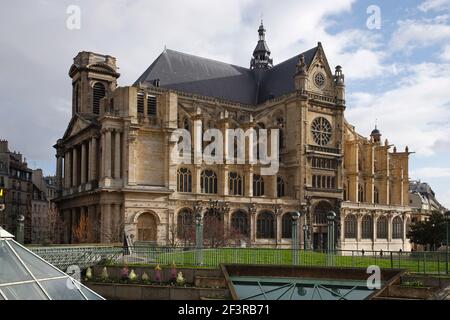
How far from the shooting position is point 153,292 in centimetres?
2684

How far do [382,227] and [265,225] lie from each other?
68.5 ft

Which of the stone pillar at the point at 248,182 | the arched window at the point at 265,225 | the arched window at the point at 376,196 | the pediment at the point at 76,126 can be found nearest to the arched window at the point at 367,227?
the arched window at the point at 376,196

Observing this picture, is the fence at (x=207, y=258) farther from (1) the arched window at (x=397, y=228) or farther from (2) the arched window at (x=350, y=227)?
(1) the arched window at (x=397, y=228)

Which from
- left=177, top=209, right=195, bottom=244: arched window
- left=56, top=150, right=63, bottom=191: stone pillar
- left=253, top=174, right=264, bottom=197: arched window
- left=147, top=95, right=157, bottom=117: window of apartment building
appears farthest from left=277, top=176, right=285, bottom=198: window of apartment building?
left=56, top=150, right=63, bottom=191: stone pillar

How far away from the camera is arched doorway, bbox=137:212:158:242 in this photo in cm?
5297

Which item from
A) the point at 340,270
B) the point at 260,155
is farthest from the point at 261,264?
the point at 260,155

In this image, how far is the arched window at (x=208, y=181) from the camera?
58.7m

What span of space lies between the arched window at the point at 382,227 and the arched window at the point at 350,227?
5.54 meters

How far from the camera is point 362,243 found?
69.2m

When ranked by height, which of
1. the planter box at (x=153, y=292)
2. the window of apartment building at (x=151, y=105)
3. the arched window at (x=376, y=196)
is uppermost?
the window of apartment building at (x=151, y=105)

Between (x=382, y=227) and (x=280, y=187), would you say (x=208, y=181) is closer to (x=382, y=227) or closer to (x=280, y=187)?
(x=280, y=187)

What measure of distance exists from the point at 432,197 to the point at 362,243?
192 ft

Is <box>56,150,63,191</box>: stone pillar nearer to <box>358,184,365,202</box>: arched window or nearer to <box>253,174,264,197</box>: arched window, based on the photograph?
<box>253,174,264,197</box>: arched window

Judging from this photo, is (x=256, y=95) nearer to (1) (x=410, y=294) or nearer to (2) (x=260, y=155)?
(2) (x=260, y=155)
